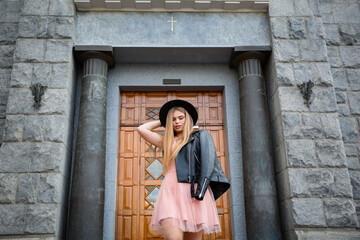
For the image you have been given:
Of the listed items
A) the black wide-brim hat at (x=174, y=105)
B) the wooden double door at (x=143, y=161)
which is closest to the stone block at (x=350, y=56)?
the wooden double door at (x=143, y=161)

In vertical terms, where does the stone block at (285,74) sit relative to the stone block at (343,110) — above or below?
above

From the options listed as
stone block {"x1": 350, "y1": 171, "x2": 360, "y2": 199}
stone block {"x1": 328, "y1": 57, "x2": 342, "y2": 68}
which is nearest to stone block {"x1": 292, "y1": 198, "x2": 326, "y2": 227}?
stone block {"x1": 350, "y1": 171, "x2": 360, "y2": 199}

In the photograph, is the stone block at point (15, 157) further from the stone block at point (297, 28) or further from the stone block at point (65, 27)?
the stone block at point (297, 28)

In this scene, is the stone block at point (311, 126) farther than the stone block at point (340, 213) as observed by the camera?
Yes

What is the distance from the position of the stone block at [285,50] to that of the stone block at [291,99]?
616 millimetres

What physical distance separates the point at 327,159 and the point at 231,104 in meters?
2.14

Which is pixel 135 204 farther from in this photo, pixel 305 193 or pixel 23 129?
pixel 305 193

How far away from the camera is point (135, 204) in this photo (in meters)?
7.04

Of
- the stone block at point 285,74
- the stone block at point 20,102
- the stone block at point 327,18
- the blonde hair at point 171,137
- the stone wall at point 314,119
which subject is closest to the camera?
the blonde hair at point 171,137

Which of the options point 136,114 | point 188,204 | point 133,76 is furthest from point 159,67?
point 188,204

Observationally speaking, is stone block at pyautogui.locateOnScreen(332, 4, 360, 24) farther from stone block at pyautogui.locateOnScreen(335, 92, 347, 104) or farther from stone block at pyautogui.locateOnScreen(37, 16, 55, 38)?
stone block at pyautogui.locateOnScreen(37, 16, 55, 38)

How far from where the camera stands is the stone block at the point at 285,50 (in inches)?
277

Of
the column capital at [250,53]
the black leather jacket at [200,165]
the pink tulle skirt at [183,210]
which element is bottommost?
the pink tulle skirt at [183,210]

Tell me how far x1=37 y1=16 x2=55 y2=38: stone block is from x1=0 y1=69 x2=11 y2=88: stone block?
3.17 ft
